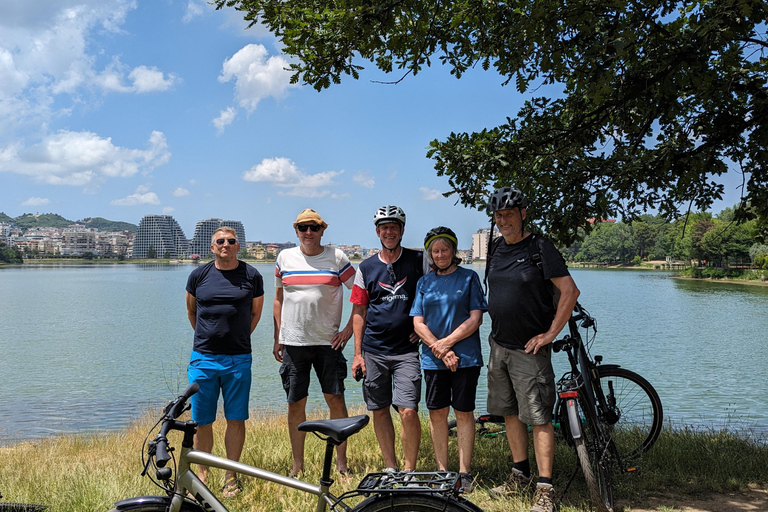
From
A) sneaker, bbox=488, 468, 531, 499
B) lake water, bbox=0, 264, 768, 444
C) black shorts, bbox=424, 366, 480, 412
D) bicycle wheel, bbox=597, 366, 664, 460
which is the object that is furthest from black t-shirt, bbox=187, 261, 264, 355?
lake water, bbox=0, 264, 768, 444

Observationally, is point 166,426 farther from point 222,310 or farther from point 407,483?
point 222,310

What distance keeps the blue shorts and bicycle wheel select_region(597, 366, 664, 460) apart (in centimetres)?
302

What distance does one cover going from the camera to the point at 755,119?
5.09 m

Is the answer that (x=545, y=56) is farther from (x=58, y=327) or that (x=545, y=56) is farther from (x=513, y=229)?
(x=58, y=327)

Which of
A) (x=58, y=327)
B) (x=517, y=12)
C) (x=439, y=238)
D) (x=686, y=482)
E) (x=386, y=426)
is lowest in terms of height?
(x=58, y=327)

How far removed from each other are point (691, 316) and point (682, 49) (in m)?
32.9

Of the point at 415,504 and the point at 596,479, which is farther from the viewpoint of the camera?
the point at 596,479

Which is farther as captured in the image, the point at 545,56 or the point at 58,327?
the point at 58,327

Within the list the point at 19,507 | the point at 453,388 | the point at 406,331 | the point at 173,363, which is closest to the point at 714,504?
the point at 453,388

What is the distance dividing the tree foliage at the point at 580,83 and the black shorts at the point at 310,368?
86.8 inches

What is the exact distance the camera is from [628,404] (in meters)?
6.11

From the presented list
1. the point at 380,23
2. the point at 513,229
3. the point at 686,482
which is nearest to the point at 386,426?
the point at 513,229

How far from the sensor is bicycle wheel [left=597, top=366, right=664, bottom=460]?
5.12 meters

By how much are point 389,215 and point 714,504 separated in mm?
3360
